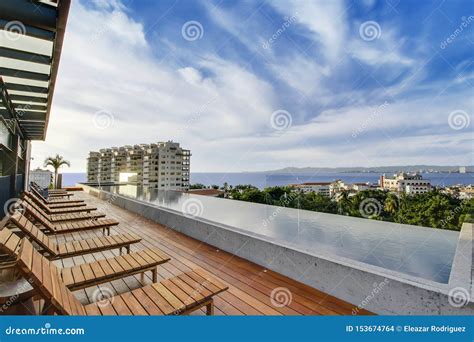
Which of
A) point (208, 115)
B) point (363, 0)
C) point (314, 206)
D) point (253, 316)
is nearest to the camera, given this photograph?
point (253, 316)

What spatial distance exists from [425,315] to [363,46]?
1548 centimetres

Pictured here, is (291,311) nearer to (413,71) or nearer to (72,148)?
(413,71)

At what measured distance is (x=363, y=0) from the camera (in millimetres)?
11656

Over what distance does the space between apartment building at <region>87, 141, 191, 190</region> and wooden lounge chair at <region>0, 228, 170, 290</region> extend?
66.3 meters

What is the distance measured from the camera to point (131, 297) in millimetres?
1988

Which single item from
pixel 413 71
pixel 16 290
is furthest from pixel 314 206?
pixel 413 71
